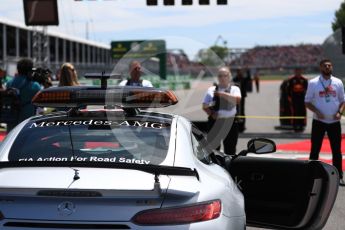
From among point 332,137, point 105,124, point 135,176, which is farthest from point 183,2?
point 135,176

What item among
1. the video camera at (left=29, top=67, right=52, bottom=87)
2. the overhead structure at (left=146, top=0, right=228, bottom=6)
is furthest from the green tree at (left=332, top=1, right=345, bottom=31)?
the video camera at (left=29, top=67, right=52, bottom=87)

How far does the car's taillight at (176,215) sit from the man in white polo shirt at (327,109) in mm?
5652

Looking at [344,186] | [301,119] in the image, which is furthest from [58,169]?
[301,119]

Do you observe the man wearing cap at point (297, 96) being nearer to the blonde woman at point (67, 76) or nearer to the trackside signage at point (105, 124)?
the blonde woman at point (67, 76)

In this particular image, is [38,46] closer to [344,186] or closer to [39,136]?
[344,186]

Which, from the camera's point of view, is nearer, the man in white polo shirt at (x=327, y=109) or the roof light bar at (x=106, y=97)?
the roof light bar at (x=106, y=97)

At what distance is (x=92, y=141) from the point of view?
13.4ft

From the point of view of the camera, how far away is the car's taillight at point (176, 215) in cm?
308

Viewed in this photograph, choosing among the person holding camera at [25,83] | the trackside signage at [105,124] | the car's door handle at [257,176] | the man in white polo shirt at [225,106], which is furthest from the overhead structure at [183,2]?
the trackside signage at [105,124]

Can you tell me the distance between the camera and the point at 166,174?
3375 mm

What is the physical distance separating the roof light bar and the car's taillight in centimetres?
118

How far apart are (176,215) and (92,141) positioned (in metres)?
1.15

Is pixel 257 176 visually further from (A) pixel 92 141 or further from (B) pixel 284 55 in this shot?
(B) pixel 284 55

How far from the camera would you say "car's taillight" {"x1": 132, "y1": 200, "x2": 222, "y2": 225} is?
308cm
